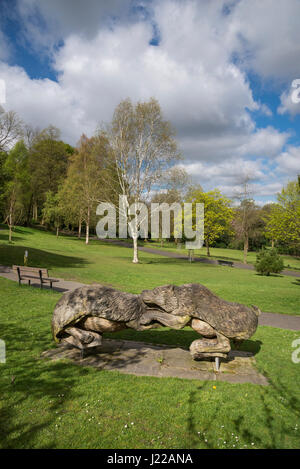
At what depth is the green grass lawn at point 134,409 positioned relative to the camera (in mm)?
3697

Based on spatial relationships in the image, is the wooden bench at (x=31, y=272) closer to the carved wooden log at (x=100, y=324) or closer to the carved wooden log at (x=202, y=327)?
the carved wooden log at (x=100, y=324)

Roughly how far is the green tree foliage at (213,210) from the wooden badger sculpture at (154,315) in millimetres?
35605

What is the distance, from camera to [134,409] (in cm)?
429

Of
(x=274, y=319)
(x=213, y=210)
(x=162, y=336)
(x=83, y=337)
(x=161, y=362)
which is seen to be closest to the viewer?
(x=83, y=337)

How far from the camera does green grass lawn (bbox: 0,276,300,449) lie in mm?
3697

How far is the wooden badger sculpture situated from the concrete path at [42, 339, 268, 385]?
1.53ft

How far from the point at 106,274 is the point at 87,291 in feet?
42.9

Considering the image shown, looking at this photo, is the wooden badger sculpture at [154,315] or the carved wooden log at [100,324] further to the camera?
the carved wooden log at [100,324]

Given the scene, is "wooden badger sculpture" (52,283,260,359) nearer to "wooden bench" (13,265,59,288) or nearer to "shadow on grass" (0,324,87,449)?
"shadow on grass" (0,324,87,449)

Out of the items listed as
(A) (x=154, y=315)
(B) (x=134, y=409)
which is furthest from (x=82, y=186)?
(B) (x=134, y=409)

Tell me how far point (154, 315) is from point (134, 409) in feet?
5.45

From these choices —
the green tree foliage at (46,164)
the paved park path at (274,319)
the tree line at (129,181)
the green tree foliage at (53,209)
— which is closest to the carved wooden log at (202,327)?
the paved park path at (274,319)

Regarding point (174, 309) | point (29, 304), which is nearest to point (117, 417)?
point (174, 309)

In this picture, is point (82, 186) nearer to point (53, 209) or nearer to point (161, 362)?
point (53, 209)
